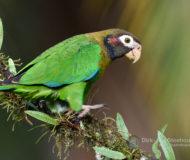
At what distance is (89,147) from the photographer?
187cm

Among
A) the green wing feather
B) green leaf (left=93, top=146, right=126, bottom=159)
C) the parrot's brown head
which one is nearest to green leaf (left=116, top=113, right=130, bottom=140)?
green leaf (left=93, top=146, right=126, bottom=159)

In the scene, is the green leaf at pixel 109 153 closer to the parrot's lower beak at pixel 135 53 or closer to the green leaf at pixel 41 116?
the green leaf at pixel 41 116

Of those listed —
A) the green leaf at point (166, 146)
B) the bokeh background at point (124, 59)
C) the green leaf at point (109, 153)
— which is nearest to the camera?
the green leaf at point (109, 153)

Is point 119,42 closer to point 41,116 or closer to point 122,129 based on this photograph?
point 122,129

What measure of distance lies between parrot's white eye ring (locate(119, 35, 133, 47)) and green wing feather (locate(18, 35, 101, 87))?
27 cm

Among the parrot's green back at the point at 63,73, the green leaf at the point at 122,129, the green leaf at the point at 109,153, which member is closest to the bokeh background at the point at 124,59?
the parrot's green back at the point at 63,73

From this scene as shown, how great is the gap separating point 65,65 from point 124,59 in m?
2.06

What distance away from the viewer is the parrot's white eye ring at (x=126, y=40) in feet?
8.85

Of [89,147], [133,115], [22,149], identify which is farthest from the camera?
[22,149]

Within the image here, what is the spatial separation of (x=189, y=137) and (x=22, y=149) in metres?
3.15

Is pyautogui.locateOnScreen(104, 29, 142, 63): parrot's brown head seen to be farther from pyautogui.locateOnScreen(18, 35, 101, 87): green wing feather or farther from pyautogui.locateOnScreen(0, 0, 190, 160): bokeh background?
pyautogui.locateOnScreen(0, 0, 190, 160): bokeh background

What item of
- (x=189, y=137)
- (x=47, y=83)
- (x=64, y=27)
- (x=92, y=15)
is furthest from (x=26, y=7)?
(x=189, y=137)

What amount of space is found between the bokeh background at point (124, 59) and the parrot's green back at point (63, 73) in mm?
220

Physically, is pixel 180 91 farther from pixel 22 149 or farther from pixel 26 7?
pixel 22 149
